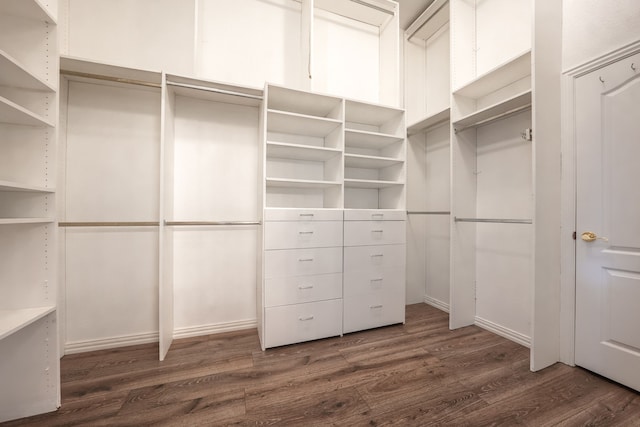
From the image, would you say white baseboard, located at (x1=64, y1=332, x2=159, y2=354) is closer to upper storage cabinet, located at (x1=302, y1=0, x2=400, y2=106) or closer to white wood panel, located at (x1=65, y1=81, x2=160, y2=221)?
white wood panel, located at (x1=65, y1=81, x2=160, y2=221)

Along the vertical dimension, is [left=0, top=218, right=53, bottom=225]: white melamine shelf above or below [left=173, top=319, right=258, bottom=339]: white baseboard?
above

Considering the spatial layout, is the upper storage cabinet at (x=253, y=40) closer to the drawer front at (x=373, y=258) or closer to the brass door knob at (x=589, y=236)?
the drawer front at (x=373, y=258)

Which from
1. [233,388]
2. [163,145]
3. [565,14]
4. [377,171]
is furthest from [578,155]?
[163,145]

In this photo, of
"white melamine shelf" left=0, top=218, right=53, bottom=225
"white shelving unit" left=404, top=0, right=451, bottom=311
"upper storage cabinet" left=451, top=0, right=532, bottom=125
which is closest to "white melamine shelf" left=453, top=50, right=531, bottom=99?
"upper storage cabinet" left=451, top=0, right=532, bottom=125

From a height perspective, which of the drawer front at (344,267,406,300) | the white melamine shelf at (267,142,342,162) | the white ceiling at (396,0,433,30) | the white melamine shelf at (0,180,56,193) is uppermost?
the white ceiling at (396,0,433,30)

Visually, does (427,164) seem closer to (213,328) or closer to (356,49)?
(356,49)

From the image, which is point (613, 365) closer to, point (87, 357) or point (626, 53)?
point (626, 53)

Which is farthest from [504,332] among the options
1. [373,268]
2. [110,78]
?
[110,78]

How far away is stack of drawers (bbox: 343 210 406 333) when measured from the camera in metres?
2.22

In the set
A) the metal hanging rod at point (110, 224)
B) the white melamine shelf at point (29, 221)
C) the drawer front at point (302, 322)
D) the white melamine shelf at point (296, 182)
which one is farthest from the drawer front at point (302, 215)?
the white melamine shelf at point (29, 221)

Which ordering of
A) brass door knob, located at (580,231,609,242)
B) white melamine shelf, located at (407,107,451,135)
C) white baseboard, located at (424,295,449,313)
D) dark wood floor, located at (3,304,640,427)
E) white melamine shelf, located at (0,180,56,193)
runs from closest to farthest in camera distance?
white melamine shelf, located at (0,180,56,193) → dark wood floor, located at (3,304,640,427) → brass door knob, located at (580,231,609,242) → white melamine shelf, located at (407,107,451,135) → white baseboard, located at (424,295,449,313)

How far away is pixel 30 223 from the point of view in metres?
1.30

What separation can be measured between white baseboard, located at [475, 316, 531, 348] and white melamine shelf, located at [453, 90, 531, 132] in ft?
6.11

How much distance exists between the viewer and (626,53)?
1.54 meters
